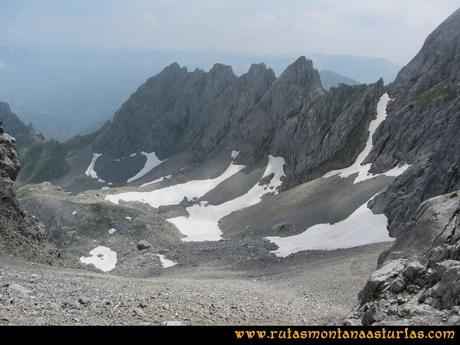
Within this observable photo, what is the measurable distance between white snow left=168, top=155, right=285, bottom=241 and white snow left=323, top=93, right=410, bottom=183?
18739 mm

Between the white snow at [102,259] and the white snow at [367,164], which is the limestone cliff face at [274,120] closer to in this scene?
the white snow at [367,164]

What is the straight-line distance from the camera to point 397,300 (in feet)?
69.3

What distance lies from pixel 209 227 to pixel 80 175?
119 m

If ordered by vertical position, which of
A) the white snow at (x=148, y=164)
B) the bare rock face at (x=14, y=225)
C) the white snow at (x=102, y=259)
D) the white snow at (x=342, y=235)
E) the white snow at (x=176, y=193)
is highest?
the bare rock face at (x=14, y=225)

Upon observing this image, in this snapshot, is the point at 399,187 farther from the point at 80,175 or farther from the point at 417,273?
the point at 80,175

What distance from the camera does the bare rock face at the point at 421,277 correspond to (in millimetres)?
17938

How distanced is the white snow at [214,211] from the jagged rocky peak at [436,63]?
35772 mm

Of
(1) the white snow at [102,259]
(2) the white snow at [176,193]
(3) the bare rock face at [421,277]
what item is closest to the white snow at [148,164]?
(2) the white snow at [176,193]

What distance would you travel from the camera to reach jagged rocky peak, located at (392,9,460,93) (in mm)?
93562

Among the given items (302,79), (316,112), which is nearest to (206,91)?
(302,79)

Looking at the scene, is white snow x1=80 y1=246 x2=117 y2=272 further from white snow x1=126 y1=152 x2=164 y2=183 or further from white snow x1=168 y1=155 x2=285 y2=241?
white snow x1=126 y1=152 x2=164 y2=183

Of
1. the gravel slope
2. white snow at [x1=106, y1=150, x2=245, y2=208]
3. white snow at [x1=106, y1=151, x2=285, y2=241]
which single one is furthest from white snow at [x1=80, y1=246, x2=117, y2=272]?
white snow at [x1=106, y1=150, x2=245, y2=208]

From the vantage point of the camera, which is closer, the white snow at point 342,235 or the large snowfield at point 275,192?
the white snow at point 342,235

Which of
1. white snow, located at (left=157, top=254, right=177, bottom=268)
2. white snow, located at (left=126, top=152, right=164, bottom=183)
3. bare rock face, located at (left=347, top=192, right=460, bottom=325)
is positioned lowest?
white snow, located at (left=126, top=152, right=164, bottom=183)
